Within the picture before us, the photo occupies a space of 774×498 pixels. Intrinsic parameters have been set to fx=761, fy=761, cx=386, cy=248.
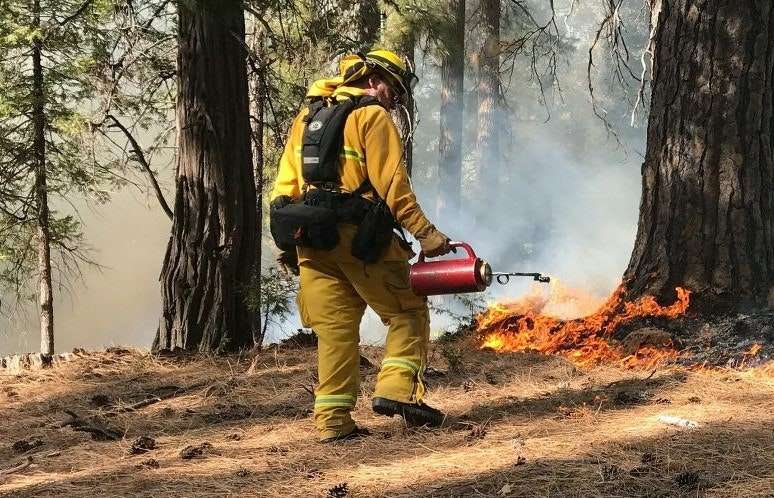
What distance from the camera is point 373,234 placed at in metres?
3.78

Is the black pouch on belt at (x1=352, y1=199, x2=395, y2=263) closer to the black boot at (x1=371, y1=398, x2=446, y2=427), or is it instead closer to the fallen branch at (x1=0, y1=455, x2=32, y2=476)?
the black boot at (x1=371, y1=398, x2=446, y2=427)

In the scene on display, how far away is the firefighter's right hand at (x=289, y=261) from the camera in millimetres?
4172

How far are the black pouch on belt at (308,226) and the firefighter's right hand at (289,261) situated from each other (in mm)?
225

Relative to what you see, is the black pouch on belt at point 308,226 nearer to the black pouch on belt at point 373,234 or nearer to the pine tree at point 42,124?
the black pouch on belt at point 373,234

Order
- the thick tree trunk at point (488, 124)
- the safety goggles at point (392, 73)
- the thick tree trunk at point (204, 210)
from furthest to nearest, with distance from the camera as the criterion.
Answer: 1. the thick tree trunk at point (488, 124)
2. the thick tree trunk at point (204, 210)
3. the safety goggles at point (392, 73)

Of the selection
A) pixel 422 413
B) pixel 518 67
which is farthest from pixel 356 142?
pixel 518 67

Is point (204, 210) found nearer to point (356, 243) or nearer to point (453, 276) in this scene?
point (356, 243)

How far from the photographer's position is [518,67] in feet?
128

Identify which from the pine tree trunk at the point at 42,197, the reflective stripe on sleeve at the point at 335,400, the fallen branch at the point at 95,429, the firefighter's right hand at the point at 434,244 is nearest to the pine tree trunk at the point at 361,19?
the pine tree trunk at the point at 42,197

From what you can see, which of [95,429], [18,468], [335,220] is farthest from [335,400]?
[18,468]

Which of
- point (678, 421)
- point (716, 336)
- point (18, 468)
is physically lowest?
point (18, 468)

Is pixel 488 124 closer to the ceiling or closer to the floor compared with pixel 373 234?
closer to the ceiling

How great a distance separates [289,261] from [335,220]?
0.52m

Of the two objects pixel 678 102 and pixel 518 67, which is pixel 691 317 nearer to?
pixel 678 102
